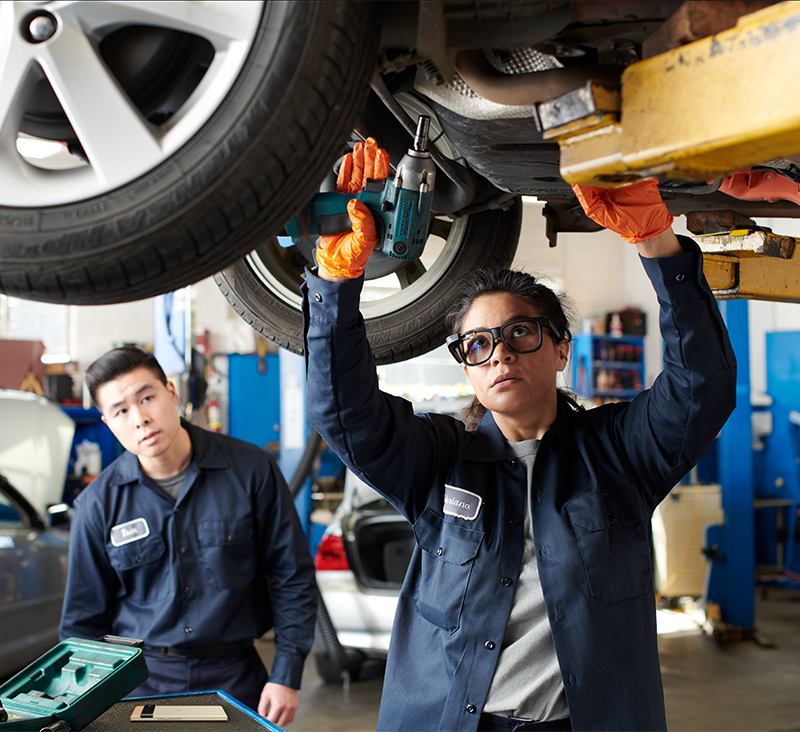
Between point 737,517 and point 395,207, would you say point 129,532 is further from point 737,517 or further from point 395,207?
point 737,517

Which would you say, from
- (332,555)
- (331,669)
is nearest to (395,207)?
(332,555)

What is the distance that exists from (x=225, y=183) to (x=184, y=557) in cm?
150

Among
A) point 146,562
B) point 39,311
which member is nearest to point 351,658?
point 146,562

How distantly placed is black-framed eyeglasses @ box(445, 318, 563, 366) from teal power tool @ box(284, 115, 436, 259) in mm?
317

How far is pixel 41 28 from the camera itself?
0.84 meters

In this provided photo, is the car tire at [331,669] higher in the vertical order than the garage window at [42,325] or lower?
lower

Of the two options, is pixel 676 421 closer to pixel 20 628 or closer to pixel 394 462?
pixel 394 462

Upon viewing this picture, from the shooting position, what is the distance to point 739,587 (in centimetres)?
521

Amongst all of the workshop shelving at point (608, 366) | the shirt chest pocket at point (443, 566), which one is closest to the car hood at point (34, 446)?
the shirt chest pocket at point (443, 566)

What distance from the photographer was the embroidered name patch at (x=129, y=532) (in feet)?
6.77

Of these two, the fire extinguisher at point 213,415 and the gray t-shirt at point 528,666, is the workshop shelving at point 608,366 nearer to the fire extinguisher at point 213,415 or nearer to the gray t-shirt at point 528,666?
the fire extinguisher at point 213,415

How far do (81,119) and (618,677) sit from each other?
1.29 metres

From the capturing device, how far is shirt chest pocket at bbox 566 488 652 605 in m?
1.38

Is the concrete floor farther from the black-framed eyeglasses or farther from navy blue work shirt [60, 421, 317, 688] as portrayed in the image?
the black-framed eyeglasses
